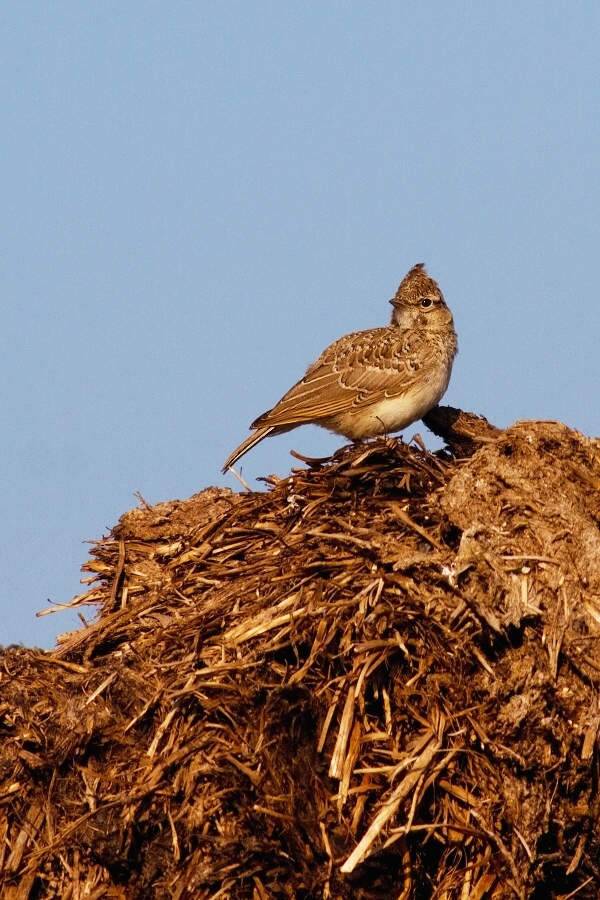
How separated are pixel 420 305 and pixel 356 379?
3.76 ft

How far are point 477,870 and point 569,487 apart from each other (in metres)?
2.54

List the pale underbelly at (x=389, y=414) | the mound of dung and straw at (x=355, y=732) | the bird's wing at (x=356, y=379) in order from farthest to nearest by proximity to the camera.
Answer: the bird's wing at (x=356, y=379) < the pale underbelly at (x=389, y=414) < the mound of dung and straw at (x=355, y=732)

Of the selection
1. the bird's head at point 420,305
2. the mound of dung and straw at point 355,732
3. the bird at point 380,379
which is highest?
the bird's head at point 420,305

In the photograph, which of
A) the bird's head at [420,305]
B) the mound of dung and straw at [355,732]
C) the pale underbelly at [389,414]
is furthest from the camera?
the bird's head at [420,305]

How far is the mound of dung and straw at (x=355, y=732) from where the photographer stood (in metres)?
7.43

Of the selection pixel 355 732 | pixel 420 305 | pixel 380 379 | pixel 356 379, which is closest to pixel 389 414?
pixel 380 379

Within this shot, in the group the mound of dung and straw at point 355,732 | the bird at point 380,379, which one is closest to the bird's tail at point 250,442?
the bird at point 380,379

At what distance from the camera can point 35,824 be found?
25.9ft

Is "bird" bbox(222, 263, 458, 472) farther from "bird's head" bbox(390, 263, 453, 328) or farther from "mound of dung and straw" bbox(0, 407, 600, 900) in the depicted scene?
"mound of dung and straw" bbox(0, 407, 600, 900)

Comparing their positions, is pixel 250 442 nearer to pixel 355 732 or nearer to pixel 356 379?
pixel 356 379

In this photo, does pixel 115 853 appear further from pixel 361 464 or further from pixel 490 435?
pixel 490 435

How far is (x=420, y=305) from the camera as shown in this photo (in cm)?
1285

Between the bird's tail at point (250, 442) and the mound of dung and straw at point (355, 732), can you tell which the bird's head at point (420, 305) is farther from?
the mound of dung and straw at point (355, 732)

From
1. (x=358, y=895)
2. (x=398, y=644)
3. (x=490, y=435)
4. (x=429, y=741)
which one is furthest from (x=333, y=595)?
(x=490, y=435)
